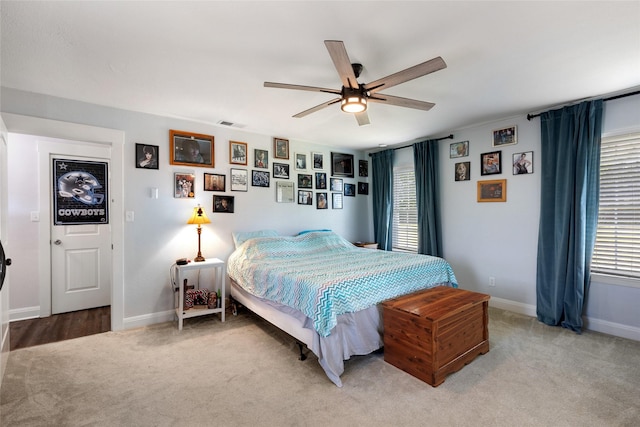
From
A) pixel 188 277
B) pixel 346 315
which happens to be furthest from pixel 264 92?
pixel 188 277

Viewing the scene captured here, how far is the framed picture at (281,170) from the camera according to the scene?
4.56m

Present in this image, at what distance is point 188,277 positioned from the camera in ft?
12.6

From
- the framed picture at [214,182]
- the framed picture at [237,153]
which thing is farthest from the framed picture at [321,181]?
the framed picture at [214,182]

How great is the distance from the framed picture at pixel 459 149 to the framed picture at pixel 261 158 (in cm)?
269

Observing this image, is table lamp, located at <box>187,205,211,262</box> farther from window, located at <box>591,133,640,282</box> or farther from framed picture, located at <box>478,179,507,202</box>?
window, located at <box>591,133,640,282</box>

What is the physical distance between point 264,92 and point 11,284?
382 cm

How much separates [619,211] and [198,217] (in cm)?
450

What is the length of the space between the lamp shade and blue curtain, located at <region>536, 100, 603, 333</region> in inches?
154

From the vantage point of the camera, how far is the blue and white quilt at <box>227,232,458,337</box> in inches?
94.2

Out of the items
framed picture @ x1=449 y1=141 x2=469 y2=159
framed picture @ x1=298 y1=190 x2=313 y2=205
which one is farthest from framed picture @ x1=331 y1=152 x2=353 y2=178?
framed picture @ x1=449 y1=141 x2=469 y2=159

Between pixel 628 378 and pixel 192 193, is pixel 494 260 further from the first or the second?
pixel 192 193

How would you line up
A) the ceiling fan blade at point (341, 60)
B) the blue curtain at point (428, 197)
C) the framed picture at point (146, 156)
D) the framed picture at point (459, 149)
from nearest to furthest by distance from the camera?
the ceiling fan blade at point (341, 60), the framed picture at point (146, 156), the framed picture at point (459, 149), the blue curtain at point (428, 197)

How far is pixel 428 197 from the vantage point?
4.59 metres

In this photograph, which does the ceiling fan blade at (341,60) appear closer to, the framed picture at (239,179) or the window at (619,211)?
the framed picture at (239,179)
